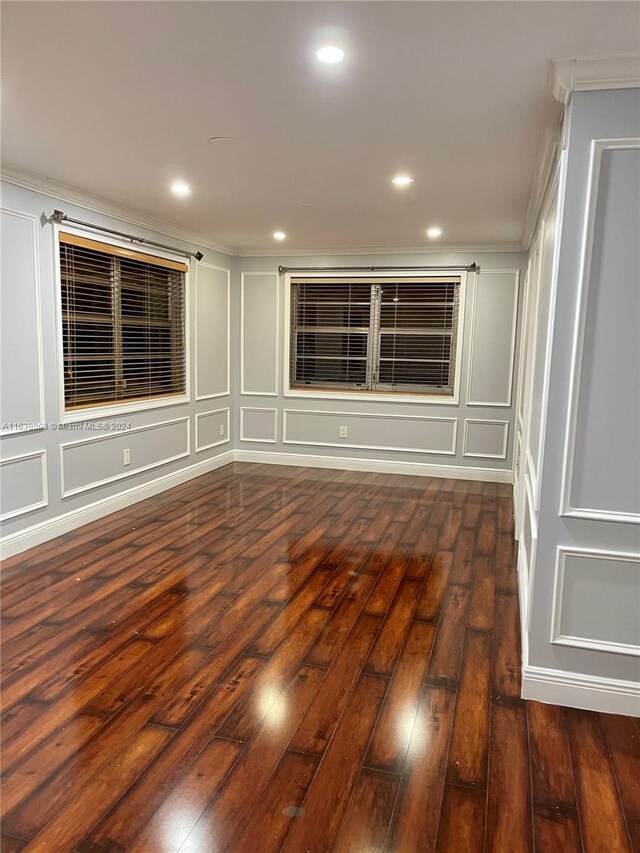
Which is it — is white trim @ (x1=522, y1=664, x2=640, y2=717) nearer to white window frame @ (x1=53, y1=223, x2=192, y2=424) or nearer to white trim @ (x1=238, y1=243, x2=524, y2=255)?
white window frame @ (x1=53, y1=223, x2=192, y2=424)

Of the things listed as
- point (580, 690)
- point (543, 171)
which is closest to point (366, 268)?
point (543, 171)

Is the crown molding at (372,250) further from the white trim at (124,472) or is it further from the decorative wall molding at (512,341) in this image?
the white trim at (124,472)

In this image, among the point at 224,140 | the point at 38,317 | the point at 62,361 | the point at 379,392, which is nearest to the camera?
the point at 224,140

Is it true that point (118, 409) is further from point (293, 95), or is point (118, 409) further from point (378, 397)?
point (293, 95)

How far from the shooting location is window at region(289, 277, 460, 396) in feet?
20.5

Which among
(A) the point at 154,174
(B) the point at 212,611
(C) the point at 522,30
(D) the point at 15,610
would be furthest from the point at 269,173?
(D) the point at 15,610

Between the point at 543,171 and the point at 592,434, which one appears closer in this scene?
the point at 592,434

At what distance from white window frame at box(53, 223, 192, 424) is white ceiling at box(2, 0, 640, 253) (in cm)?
40

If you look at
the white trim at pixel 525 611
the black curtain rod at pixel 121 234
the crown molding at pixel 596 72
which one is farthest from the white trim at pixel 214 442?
the crown molding at pixel 596 72

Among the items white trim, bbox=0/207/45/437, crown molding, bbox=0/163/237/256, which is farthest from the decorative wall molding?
white trim, bbox=0/207/45/437

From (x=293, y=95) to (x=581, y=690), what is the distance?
2.72 m

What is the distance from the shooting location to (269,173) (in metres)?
3.50

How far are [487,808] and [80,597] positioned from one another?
2.35m

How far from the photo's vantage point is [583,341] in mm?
2203
